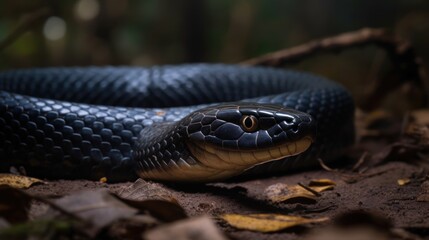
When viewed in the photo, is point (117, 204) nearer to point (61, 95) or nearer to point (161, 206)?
point (161, 206)

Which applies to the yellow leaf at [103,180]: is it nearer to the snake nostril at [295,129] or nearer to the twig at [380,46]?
the snake nostril at [295,129]

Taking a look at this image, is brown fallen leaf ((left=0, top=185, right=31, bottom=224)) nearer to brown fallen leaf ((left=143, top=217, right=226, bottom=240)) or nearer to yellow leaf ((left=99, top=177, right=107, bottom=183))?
brown fallen leaf ((left=143, top=217, right=226, bottom=240))

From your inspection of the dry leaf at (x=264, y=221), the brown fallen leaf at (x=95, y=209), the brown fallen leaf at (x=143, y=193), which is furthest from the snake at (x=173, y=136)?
the brown fallen leaf at (x=95, y=209)

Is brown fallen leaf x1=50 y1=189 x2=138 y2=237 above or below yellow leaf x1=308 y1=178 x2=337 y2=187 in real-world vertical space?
above

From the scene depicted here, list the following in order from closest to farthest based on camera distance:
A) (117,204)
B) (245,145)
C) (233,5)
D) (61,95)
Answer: (117,204) < (245,145) < (61,95) < (233,5)

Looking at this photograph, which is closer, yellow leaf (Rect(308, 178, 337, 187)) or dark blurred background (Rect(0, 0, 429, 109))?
yellow leaf (Rect(308, 178, 337, 187))

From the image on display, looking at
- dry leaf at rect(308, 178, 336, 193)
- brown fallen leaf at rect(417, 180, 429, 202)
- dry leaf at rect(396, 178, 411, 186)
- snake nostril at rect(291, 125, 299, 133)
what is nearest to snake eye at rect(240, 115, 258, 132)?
snake nostril at rect(291, 125, 299, 133)

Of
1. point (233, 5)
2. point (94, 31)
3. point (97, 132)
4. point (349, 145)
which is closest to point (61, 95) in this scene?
point (97, 132)
